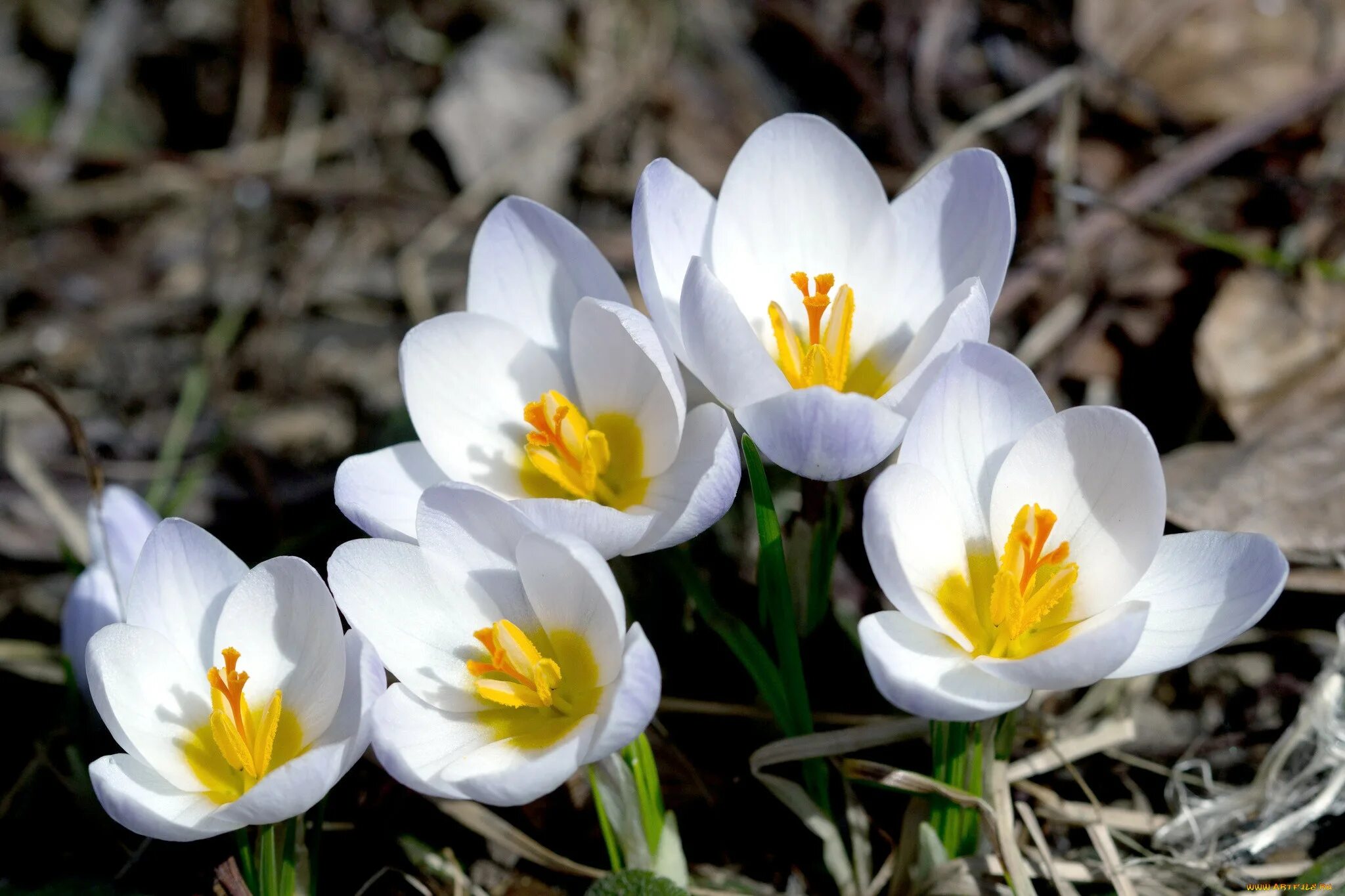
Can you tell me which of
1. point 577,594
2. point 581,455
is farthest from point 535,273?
point 577,594

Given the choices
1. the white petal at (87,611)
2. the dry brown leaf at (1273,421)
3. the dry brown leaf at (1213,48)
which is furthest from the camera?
the dry brown leaf at (1213,48)

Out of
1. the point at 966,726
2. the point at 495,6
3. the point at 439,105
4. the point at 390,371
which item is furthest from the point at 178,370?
the point at 966,726

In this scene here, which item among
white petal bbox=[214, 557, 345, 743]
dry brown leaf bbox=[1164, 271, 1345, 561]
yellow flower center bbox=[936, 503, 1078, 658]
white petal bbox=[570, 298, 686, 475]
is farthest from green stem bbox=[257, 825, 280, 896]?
dry brown leaf bbox=[1164, 271, 1345, 561]

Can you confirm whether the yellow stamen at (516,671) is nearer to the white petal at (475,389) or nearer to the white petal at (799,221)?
the white petal at (475,389)

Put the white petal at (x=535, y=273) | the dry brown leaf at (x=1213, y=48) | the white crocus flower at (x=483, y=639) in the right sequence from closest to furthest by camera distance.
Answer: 1. the white crocus flower at (x=483, y=639)
2. the white petal at (x=535, y=273)
3. the dry brown leaf at (x=1213, y=48)

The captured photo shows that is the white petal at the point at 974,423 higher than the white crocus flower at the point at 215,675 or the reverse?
the reverse

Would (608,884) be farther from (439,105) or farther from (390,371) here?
(439,105)

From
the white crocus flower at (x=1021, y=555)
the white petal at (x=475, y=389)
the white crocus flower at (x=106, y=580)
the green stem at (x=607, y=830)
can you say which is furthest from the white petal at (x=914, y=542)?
the white crocus flower at (x=106, y=580)
